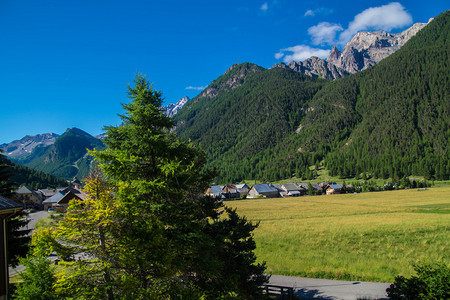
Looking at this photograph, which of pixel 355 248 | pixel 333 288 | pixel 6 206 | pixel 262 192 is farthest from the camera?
pixel 262 192

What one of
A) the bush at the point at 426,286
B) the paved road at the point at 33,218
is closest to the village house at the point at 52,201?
the paved road at the point at 33,218

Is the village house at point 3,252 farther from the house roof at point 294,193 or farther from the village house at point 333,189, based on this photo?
the village house at point 333,189

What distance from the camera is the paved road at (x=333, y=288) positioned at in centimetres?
1380

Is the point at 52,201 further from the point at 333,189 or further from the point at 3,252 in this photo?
the point at 333,189

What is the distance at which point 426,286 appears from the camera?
1029 cm

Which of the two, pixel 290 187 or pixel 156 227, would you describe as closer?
pixel 156 227

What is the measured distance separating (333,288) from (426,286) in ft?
19.3

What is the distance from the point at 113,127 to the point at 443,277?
15.5 meters

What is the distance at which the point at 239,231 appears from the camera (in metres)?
12.3

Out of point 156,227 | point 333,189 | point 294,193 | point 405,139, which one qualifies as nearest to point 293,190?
point 294,193

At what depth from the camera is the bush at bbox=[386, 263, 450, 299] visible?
390 inches

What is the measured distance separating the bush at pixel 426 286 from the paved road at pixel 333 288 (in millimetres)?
3125

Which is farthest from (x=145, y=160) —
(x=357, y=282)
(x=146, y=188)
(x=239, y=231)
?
(x=357, y=282)

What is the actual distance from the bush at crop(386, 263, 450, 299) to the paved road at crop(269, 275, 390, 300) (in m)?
3.13
